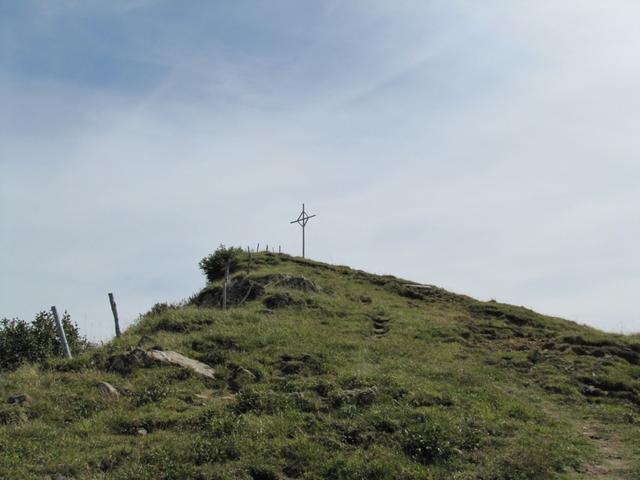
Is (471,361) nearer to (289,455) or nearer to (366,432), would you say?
(366,432)

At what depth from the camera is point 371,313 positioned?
28734 mm

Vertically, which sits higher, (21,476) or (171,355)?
(171,355)

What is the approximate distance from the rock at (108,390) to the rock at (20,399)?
1.71m

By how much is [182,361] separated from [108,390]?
2959 millimetres

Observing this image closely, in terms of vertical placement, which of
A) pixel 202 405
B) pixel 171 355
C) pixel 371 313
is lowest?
pixel 202 405

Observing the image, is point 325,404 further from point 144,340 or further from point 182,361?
point 144,340

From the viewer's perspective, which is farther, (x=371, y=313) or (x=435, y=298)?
(x=435, y=298)

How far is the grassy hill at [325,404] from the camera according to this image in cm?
1253

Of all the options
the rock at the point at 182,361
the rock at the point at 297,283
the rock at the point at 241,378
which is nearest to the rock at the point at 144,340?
the rock at the point at 182,361

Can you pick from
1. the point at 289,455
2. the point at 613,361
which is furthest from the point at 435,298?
the point at 289,455

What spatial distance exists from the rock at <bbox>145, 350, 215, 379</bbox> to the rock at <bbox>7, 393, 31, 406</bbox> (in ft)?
12.8

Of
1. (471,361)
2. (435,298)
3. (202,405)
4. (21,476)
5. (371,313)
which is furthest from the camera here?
(435,298)

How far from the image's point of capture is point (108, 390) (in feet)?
53.7

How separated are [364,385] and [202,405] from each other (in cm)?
419
